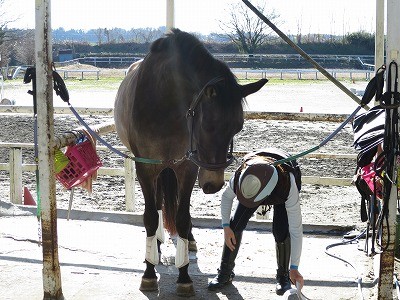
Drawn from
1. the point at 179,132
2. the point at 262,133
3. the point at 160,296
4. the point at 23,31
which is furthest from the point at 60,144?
the point at 23,31

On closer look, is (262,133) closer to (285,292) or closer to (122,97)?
(122,97)

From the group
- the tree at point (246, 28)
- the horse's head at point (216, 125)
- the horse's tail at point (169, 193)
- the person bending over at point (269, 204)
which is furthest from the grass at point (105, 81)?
the horse's head at point (216, 125)

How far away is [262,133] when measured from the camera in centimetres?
1421

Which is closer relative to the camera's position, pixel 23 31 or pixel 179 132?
pixel 179 132

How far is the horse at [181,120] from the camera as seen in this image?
4254 millimetres

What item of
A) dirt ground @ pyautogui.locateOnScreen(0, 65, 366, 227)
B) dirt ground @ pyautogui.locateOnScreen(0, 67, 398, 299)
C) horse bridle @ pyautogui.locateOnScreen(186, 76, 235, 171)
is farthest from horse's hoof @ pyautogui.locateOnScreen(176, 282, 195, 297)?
dirt ground @ pyautogui.locateOnScreen(0, 65, 366, 227)

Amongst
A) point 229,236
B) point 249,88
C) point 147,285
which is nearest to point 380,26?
point 249,88

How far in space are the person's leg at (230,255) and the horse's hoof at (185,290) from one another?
0.47ft

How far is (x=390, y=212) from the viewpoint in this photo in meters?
3.90

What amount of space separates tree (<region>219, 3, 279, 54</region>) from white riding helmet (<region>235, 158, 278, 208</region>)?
21951mm

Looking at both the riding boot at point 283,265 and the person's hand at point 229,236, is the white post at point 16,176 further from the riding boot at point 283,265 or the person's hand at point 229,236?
the riding boot at point 283,265

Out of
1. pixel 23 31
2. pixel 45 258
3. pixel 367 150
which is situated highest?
pixel 23 31

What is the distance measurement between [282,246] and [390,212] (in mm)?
960

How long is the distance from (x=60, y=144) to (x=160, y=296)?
1251 millimetres
